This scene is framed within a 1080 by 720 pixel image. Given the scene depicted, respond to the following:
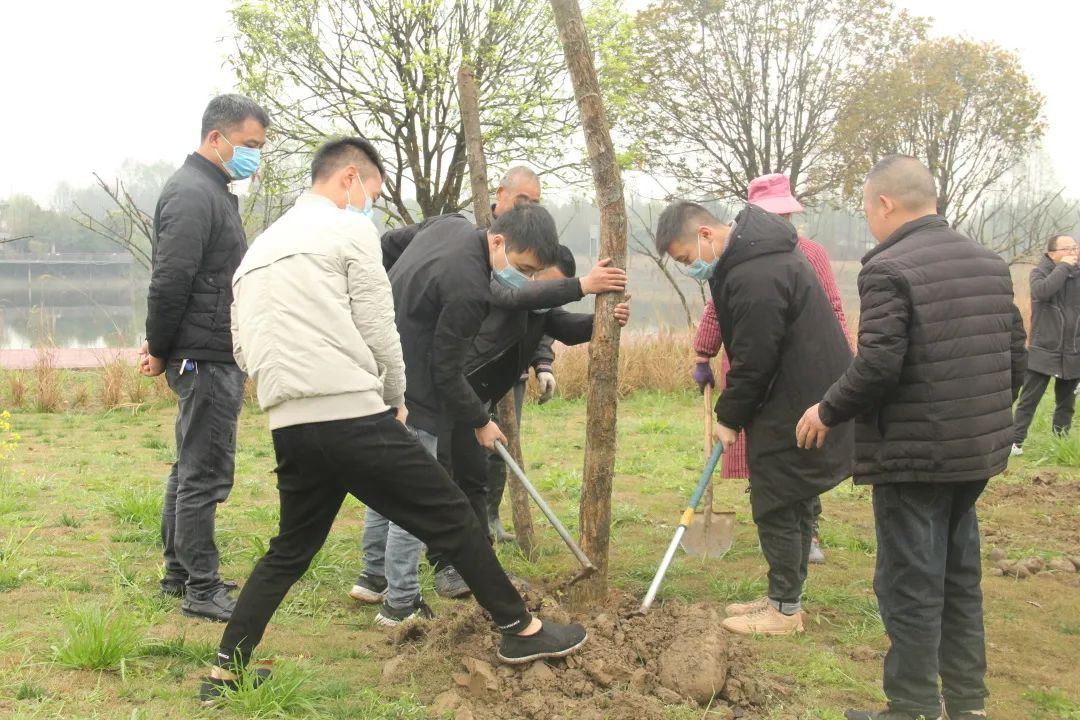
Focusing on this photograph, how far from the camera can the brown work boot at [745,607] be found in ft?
13.6

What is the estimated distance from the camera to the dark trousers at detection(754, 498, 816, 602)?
3.96 metres

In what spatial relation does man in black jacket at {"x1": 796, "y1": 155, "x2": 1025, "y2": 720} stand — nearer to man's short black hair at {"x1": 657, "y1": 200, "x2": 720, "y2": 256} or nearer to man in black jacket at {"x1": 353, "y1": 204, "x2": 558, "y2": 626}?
man's short black hair at {"x1": 657, "y1": 200, "x2": 720, "y2": 256}

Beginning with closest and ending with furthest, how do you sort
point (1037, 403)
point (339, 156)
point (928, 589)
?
point (928, 589) → point (339, 156) → point (1037, 403)

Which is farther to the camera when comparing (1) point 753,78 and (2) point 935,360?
(1) point 753,78

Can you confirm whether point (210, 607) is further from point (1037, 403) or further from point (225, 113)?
point (1037, 403)

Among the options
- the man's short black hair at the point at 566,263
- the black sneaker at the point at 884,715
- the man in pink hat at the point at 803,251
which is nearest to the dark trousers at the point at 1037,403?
the man in pink hat at the point at 803,251

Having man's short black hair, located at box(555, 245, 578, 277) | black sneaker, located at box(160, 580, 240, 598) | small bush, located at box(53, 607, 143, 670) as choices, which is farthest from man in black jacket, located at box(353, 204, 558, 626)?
small bush, located at box(53, 607, 143, 670)

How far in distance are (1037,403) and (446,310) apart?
6.43 m

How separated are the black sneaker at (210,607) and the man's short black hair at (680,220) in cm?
242

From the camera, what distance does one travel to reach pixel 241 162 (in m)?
4.20

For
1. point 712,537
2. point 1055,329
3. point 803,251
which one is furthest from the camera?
point 1055,329

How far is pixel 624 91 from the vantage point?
499 inches

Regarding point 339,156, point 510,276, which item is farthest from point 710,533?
point 339,156

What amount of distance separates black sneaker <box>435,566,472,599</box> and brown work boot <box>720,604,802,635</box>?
1.28m
